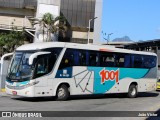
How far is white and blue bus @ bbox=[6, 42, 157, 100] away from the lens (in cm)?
1953

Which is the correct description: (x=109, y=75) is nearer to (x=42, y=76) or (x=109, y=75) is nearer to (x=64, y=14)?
(x=42, y=76)

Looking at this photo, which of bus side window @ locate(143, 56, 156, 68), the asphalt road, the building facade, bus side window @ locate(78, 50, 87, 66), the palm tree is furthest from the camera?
the building facade

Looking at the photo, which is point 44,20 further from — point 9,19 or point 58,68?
point 58,68

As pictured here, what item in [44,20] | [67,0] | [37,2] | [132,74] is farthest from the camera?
[67,0]

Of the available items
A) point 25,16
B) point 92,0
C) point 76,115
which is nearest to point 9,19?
point 25,16

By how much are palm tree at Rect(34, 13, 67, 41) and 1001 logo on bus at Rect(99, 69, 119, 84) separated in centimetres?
3374

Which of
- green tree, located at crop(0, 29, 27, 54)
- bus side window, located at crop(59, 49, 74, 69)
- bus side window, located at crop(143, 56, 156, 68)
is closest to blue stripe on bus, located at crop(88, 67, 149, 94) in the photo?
bus side window, located at crop(143, 56, 156, 68)

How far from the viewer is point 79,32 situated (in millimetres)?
67688

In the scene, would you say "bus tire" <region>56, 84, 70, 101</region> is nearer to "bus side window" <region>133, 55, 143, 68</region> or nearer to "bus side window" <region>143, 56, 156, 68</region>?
"bus side window" <region>133, 55, 143, 68</region>

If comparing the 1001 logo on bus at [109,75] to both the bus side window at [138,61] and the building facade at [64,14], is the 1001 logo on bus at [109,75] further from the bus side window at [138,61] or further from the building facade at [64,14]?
the building facade at [64,14]

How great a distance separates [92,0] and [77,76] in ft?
155

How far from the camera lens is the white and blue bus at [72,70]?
64.1 feet

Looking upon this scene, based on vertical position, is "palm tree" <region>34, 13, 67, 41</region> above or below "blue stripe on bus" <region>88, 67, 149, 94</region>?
above

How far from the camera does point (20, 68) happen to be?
19781mm
